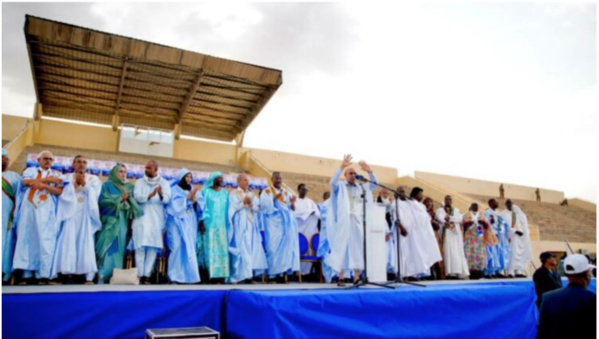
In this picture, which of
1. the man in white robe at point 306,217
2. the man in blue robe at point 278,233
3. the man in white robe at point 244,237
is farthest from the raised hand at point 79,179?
the man in white robe at point 306,217

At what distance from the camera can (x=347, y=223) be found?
519 centimetres

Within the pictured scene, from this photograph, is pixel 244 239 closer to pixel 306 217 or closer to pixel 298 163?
pixel 306 217

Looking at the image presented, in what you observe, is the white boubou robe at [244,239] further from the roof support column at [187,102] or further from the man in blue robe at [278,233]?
the roof support column at [187,102]

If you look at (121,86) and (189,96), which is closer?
(121,86)

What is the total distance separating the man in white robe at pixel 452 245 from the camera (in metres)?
7.46

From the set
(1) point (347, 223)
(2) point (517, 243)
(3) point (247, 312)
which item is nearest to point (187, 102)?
(2) point (517, 243)

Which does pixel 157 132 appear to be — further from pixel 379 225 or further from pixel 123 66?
pixel 379 225

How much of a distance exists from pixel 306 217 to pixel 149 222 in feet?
8.21

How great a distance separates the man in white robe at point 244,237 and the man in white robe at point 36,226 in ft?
6.77

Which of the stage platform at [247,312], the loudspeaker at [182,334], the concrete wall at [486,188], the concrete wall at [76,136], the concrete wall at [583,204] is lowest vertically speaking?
the loudspeaker at [182,334]

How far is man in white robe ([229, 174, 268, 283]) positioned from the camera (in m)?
5.80

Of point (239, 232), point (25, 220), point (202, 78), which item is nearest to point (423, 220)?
point (239, 232)

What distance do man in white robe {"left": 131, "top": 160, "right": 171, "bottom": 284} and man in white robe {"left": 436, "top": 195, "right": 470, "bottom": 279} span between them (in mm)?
4584

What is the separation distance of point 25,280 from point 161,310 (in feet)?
6.91
